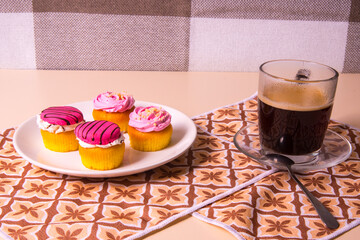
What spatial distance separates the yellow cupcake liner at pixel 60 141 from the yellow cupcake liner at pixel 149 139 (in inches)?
4.5

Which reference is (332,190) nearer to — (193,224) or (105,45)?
(193,224)

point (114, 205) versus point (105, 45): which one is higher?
point (105, 45)

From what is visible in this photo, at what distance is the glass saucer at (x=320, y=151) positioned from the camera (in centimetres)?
87

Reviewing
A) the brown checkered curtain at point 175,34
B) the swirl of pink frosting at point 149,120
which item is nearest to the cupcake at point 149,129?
the swirl of pink frosting at point 149,120

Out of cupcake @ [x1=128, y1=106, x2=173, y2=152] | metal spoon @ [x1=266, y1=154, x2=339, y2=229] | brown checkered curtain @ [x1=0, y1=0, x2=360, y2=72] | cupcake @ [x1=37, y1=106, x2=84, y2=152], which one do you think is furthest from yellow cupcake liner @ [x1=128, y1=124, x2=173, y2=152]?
brown checkered curtain @ [x1=0, y1=0, x2=360, y2=72]

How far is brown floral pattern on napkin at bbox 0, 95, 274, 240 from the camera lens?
0.72 metres

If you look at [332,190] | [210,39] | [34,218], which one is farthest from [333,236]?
[210,39]

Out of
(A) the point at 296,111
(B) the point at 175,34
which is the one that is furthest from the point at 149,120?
(B) the point at 175,34

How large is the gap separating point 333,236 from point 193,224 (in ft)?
0.73

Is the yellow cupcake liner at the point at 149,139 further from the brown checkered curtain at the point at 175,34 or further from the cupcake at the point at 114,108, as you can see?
the brown checkered curtain at the point at 175,34

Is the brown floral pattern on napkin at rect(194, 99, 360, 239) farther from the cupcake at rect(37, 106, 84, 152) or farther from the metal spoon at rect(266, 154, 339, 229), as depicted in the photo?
the cupcake at rect(37, 106, 84, 152)

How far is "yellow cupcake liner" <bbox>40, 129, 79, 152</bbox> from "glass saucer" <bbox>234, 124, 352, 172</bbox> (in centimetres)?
33

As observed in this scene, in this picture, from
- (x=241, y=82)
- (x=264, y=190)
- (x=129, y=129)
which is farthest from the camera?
(x=241, y=82)

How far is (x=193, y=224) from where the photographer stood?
753 millimetres
